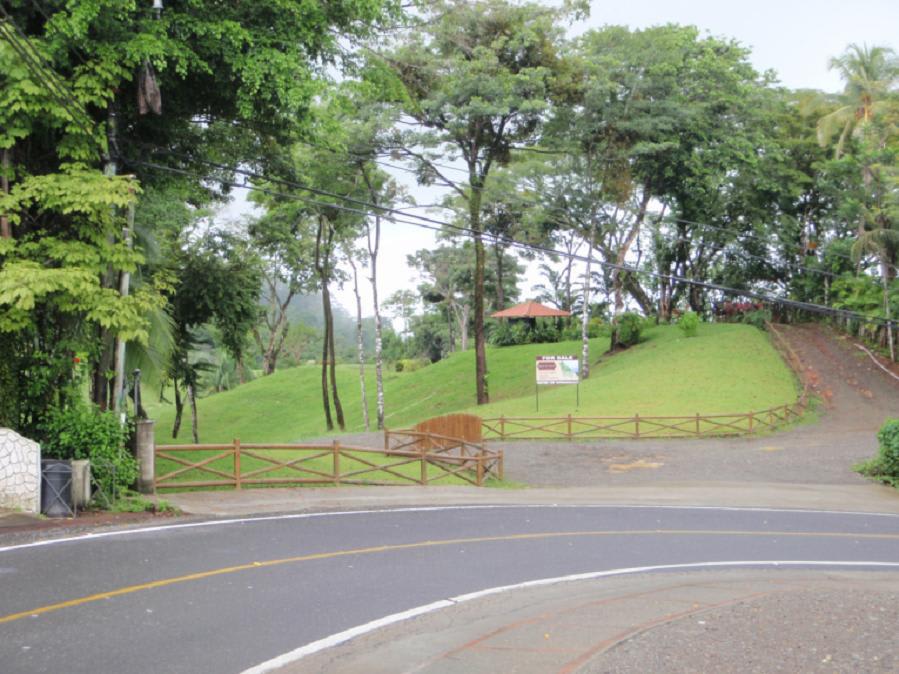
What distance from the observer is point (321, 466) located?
76.8 feet

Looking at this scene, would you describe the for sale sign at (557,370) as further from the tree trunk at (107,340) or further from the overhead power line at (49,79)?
the overhead power line at (49,79)

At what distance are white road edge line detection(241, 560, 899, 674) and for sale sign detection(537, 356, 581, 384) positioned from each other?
76.3 ft

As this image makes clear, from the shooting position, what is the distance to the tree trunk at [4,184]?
1527cm

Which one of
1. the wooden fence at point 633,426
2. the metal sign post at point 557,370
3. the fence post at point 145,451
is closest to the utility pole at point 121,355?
the fence post at point 145,451

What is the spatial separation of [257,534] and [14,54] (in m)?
8.96

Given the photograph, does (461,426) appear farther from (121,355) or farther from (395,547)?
(395,547)

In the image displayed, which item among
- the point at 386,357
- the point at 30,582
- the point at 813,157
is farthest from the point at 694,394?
the point at 386,357

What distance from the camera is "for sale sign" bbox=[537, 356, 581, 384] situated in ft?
123

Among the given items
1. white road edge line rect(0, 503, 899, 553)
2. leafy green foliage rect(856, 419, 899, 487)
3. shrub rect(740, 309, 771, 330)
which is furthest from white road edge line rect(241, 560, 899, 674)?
shrub rect(740, 309, 771, 330)

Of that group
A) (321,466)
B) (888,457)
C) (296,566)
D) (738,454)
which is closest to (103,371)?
(321,466)

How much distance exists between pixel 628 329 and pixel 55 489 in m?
45.1

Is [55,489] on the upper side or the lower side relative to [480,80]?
lower

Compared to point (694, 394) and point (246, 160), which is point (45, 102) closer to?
point (246, 160)

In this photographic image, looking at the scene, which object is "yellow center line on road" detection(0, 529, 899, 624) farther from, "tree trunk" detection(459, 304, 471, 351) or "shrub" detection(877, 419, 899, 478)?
"tree trunk" detection(459, 304, 471, 351)
